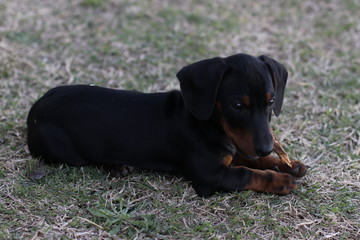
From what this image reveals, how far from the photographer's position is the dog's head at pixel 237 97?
392cm

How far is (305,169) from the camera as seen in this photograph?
456 centimetres

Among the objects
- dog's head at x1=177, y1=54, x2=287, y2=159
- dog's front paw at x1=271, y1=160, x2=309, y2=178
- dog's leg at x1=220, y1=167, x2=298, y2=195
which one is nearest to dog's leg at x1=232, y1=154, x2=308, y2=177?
dog's front paw at x1=271, y1=160, x2=309, y2=178

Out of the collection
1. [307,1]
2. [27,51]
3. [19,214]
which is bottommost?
[19,214]

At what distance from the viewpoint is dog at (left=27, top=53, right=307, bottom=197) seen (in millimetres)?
3975

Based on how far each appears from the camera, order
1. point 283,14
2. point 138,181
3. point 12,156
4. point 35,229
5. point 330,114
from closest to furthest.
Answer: point 35,229 < point 138,181 < point 12,156 < point 330,114 < point 283,14

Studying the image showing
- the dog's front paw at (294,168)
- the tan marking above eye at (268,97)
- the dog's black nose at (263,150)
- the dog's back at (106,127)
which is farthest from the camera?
the dog's front paw at (294,168)

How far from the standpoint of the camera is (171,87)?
Answer: 6359 millimetres

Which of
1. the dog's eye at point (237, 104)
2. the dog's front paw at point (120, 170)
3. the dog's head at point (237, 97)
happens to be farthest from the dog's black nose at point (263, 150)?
the dog's front paw at point (120, 170)

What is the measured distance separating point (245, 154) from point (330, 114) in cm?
228

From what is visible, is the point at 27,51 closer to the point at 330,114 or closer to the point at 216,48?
the point at 216,48

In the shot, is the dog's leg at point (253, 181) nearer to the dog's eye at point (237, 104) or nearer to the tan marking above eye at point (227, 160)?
the tan marking above eye at point (227, 160)

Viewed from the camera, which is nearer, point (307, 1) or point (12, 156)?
point (12, 156)

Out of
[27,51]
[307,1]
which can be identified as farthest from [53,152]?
[307,1]

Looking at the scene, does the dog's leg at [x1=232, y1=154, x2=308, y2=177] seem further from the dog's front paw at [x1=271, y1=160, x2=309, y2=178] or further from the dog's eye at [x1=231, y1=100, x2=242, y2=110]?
the dog's eye at [x1=231, y1=100, x2=242, y2=110]
